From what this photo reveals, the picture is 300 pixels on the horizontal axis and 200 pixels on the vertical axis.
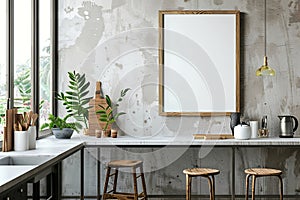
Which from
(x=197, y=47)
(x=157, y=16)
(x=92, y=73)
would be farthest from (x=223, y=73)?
(x=92, y=73)

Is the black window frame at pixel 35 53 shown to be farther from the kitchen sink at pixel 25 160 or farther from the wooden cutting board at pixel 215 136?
the wooden cutting board at pixel 215 136

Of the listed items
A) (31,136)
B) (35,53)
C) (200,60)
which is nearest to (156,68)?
(200,60)

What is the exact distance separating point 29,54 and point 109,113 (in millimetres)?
1069

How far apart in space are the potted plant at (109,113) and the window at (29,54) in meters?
0.59

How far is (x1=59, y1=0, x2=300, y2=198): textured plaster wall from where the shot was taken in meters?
5.23

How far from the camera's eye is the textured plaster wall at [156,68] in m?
5.23

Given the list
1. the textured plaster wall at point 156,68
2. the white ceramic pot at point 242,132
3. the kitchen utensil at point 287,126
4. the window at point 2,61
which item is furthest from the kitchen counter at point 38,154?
the kitchen utensil at point 287,126

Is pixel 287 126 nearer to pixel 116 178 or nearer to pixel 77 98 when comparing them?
pixel 116 178

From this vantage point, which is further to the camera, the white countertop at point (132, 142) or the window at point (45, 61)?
the window at point (45, 61)

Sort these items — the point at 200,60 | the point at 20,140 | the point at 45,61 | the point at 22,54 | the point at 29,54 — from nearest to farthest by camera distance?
the point at 20,140 → the point at 22,54 → the point at 29,54 → the point at 45,61 → the point at 200,60

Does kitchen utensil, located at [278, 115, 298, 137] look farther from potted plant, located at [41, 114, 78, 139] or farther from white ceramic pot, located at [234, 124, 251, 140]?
potted plant, located at [41, 114, 78, 139]

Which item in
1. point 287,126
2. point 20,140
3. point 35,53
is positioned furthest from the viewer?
point 287,126

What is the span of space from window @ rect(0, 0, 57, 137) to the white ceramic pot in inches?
78.1

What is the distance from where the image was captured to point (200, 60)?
206 inches
